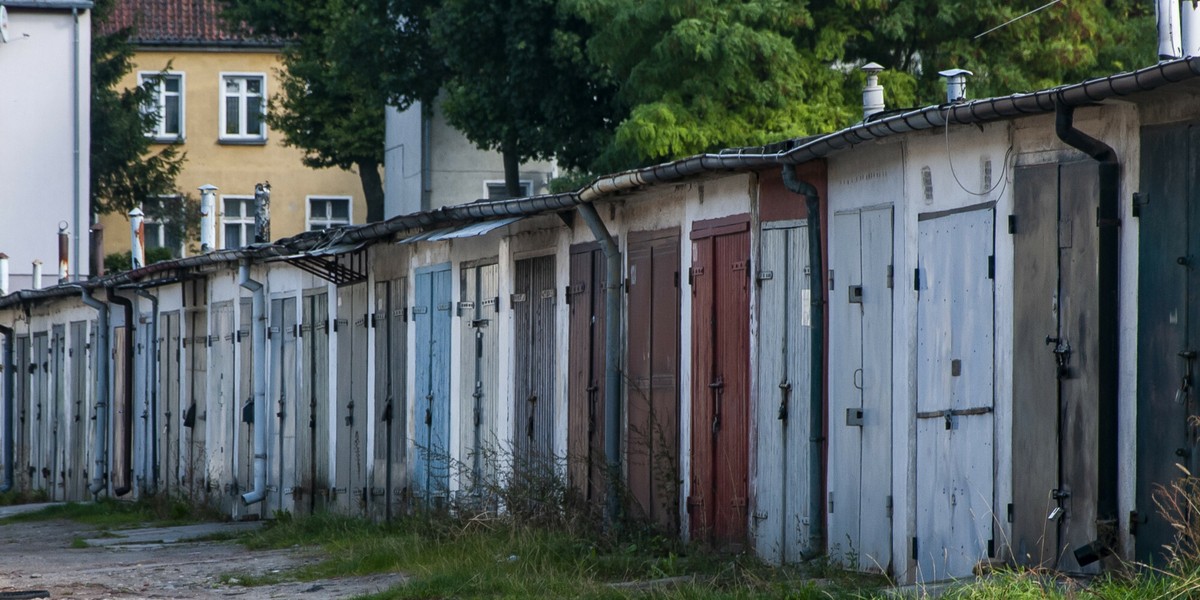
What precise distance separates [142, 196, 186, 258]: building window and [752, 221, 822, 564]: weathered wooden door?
36771mm

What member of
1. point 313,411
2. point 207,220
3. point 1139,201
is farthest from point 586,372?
point 207,220

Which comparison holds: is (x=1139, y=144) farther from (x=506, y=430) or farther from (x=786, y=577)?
(x=506, y=430)

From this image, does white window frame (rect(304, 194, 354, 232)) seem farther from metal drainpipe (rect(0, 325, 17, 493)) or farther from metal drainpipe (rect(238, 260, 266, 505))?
metal drainpipe (rect(238, 260, 266, 505))

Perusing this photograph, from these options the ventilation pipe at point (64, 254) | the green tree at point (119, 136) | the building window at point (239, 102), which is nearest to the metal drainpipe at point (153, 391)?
the ventilation pipe at point (64, 254)

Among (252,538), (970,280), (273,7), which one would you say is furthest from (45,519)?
(273,7)

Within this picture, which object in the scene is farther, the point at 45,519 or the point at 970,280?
the point at 45,519

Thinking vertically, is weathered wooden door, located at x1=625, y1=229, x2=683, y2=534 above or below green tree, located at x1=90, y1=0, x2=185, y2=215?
below

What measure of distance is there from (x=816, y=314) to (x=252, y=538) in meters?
6.56

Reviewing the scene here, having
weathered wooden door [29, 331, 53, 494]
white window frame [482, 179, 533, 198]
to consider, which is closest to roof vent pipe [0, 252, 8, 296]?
weathered wooden door [29, 331, 53, 494]

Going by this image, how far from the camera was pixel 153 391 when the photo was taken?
23562 millimetres

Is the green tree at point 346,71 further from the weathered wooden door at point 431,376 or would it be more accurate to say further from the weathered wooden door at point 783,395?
the weathered wooden door at point 783,395

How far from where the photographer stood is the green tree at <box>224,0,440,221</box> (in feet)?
103

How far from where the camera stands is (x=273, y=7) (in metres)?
38.6

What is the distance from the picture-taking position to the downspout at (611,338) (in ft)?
44.4
